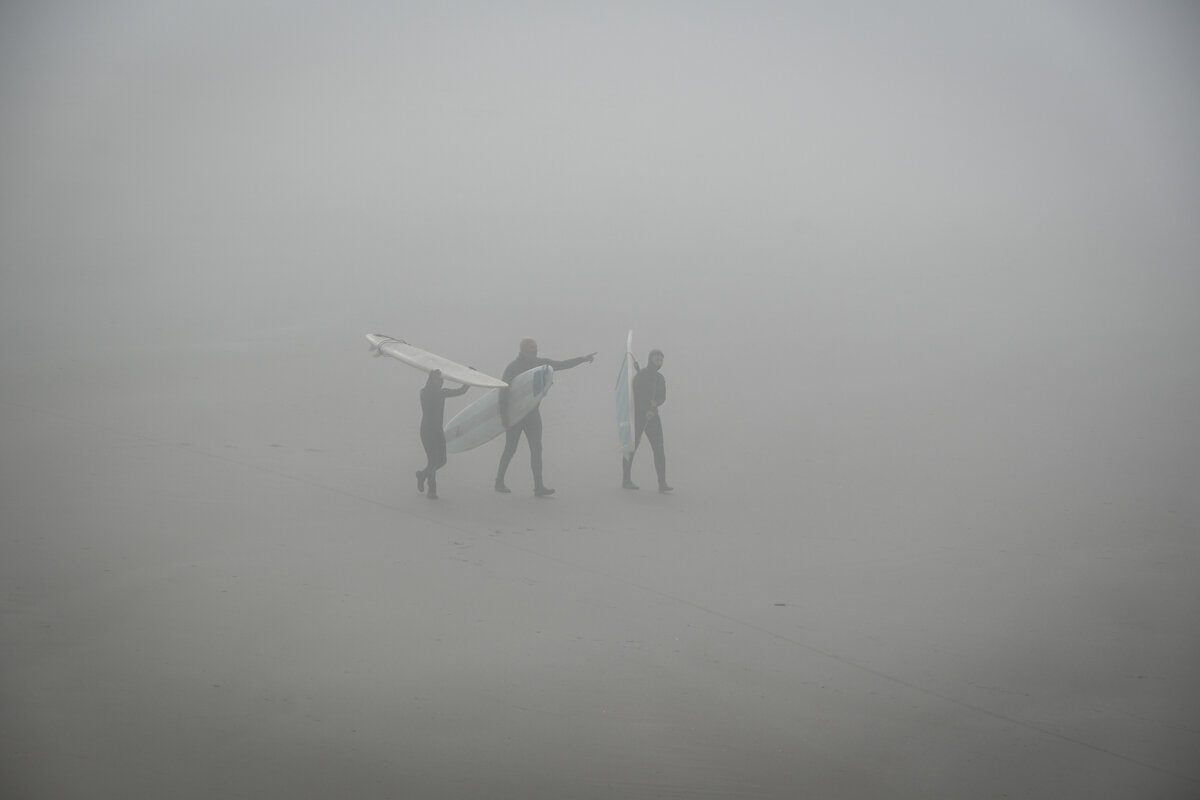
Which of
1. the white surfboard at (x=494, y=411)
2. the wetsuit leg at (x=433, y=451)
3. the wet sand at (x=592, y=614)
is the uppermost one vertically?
the white surfboard at (x=494, y=411)

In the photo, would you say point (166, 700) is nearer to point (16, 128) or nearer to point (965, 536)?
point (965, 536)

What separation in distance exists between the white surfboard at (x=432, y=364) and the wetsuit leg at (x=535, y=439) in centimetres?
38

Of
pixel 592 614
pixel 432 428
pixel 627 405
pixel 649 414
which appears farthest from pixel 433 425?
pixel 592 614

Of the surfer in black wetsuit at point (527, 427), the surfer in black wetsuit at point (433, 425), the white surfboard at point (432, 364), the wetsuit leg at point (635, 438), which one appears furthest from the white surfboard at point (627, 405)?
the surfer in black wetsuit at point (433, 425)

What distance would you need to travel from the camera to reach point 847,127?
76.8 ft

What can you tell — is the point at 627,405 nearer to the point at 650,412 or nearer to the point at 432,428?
the point at 650,412

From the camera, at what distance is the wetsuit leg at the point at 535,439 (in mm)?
9031

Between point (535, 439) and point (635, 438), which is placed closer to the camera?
point (535, 439)

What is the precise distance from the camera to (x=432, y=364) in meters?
9.41

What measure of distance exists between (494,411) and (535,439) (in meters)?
0.45

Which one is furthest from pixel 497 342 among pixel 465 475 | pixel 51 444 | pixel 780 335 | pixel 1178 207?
pixel 1178 207

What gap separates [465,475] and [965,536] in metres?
4.18

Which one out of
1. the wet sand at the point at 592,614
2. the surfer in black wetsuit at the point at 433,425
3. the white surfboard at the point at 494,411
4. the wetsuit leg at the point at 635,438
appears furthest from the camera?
the wetsuit leg at the point at 635,438

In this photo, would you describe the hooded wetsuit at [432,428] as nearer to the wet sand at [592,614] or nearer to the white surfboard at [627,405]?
the wet sand at [592,614]
